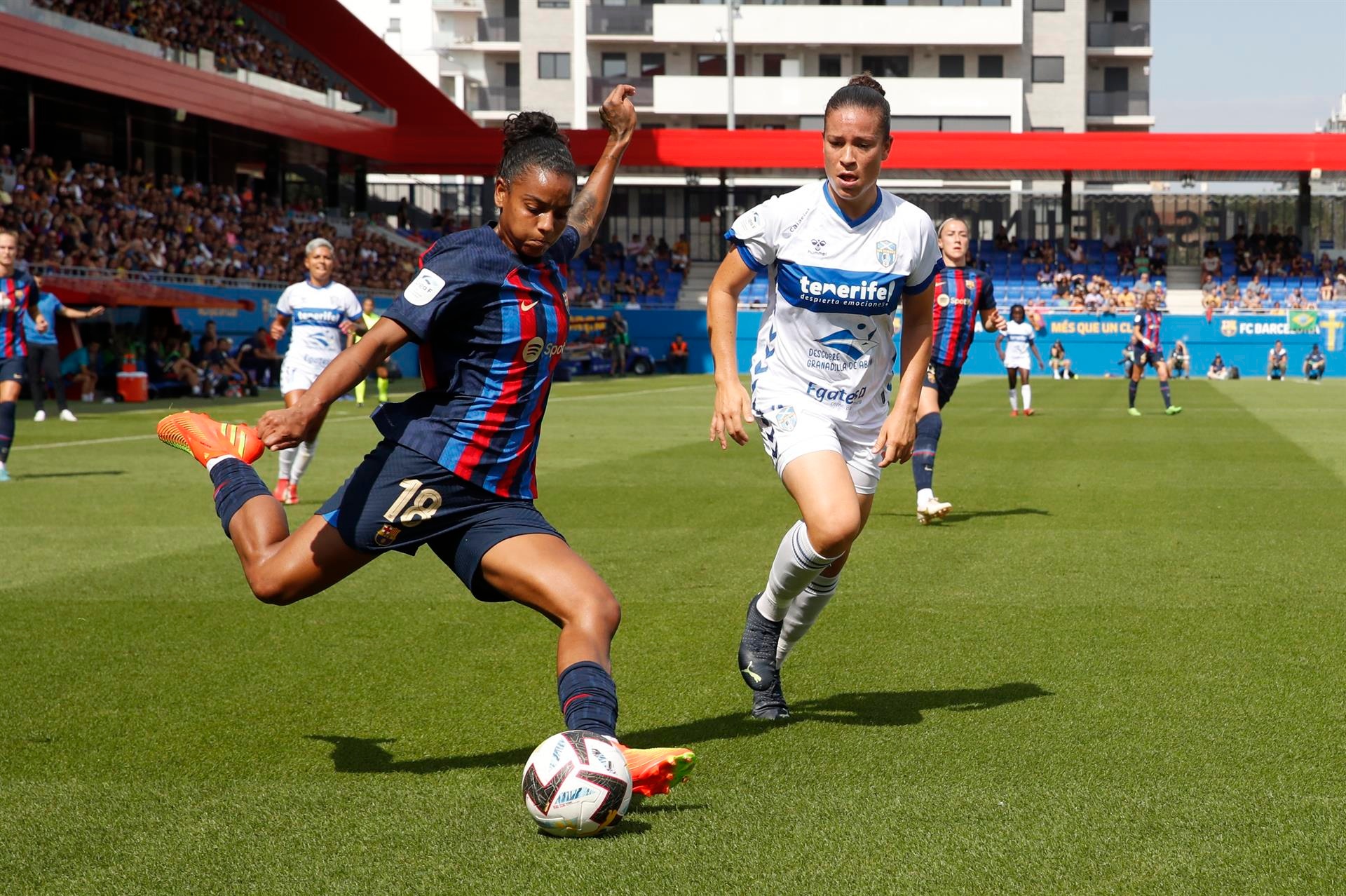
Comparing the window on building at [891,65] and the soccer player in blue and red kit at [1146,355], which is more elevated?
the window on building at [891,65]

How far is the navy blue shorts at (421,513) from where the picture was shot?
446 centimetres

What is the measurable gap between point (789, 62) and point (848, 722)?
67.9 metres

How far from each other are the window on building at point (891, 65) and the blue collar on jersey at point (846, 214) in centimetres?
6825

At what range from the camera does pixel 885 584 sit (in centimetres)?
863

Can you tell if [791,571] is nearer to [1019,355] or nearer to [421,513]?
[421,513]

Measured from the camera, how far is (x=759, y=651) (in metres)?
5.56

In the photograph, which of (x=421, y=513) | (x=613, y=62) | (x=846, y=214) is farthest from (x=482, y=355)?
(x=613, y=62)

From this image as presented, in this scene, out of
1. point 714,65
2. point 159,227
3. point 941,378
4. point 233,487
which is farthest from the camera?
point 714,65

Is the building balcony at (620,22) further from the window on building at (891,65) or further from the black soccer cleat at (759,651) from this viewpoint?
the black soccer cleat at (759,651)

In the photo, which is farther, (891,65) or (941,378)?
(891,65)

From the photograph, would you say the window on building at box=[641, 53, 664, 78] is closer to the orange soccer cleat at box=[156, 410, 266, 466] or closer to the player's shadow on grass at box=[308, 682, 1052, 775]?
the player's shadow on grass at box=[308, 682, 1052, 775]

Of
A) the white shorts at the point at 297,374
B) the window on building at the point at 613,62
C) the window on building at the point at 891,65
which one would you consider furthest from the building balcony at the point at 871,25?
the white shorts at the point at 297,374

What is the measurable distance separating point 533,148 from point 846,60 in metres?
69.8

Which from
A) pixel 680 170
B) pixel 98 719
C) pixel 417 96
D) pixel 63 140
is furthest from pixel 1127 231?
pixel 98 719
